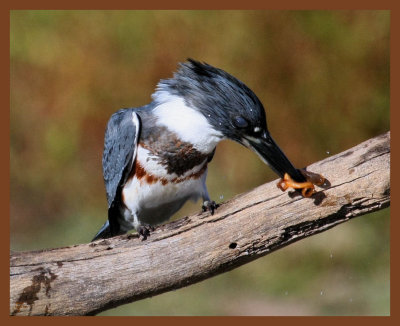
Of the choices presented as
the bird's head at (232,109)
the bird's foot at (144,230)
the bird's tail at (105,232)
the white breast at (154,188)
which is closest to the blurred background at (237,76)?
the bird's tail at (105,232)

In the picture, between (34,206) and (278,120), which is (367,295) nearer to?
(278,120)

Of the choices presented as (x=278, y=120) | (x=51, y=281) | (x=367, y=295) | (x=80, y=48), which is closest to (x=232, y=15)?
(x=278, y=120)

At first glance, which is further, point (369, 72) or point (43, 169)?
point (43, 169)

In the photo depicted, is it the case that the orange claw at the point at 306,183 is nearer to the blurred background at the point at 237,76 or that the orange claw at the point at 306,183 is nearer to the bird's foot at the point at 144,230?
the bird's foot at the point at 144,230

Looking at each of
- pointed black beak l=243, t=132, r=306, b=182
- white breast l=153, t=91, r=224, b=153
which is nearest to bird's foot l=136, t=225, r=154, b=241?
white breast l=153, t=91, r=224, b=153

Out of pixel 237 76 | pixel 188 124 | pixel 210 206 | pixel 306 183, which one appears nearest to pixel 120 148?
pixel 188 124

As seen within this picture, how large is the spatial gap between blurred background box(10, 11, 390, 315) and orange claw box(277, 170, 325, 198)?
1651 millimetres

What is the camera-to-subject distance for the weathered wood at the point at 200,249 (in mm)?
2264

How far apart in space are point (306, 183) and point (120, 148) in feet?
2.73

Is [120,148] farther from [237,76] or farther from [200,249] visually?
[237,76]

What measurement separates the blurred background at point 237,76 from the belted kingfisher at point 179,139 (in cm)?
130

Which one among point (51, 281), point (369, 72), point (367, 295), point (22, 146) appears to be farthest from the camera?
point (22, 146)

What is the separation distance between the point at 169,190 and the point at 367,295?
5.64 feet

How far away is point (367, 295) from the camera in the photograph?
3688mm
